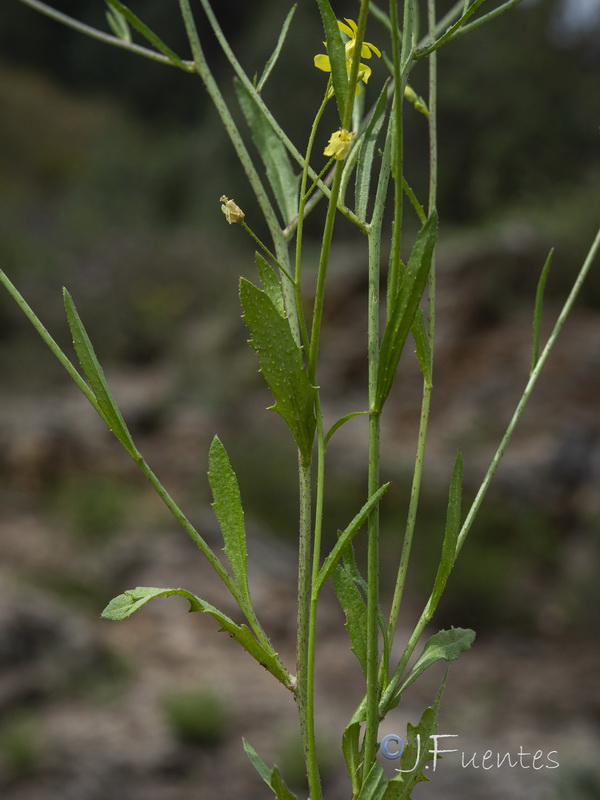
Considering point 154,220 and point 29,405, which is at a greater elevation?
point 154,220

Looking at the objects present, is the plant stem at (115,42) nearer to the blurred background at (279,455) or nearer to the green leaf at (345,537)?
the green leaf at (345,537)

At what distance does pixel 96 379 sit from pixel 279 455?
3.47 m

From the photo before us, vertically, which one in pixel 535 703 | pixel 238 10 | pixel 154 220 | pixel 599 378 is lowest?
pixel 535 703

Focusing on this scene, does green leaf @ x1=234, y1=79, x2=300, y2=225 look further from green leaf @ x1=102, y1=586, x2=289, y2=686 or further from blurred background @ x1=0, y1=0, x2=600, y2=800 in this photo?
blurred background @ x1=0, y1=0, x2=600, y2=800

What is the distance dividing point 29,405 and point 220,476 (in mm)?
4161

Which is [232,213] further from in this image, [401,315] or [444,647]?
[444,647]

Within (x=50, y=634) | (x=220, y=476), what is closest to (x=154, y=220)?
(x=50, y=634)

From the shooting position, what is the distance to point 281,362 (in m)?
0.29

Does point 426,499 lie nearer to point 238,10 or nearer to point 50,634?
point 50,634

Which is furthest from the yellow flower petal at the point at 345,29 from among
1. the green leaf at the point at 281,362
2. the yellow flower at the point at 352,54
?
the green leaf at the point at 281,362

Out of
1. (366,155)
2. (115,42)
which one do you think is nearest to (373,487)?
(366,155)

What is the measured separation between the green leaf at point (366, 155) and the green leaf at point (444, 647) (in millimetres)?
159

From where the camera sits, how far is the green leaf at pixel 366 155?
310 mm

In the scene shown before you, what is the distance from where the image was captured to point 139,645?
8.54 feet
